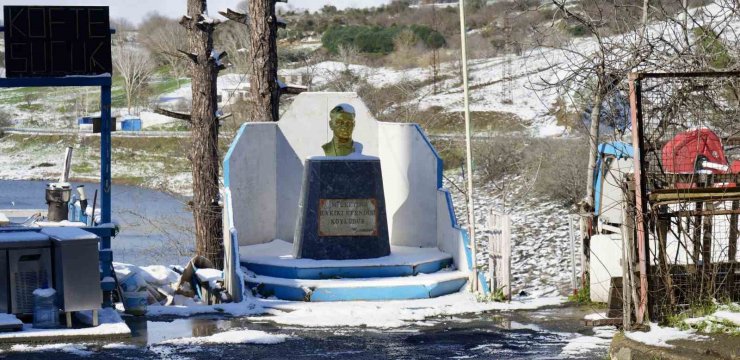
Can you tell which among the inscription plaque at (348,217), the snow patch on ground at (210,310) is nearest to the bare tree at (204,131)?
the inscription plaque at (348,217)

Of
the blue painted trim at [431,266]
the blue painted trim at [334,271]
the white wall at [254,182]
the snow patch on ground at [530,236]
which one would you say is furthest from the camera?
the snow patch on ground at [530,236]

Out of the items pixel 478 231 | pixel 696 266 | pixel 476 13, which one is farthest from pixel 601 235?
pixel 476 13

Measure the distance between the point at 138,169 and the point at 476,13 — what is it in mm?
27816

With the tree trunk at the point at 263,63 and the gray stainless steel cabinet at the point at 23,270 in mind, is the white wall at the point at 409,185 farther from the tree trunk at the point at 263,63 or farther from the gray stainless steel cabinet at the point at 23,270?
the gray stainless steel cabinet at the point at 23,270

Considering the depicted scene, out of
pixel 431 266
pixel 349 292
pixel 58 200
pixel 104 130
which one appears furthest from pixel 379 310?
pixel 58 200

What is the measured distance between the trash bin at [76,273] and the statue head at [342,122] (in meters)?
5.36

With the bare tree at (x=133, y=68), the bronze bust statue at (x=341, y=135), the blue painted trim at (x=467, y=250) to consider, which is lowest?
the blue painted trim at (x=467, y=250)

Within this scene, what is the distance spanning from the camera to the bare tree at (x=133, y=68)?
209ft

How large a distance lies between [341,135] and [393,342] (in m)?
4.96

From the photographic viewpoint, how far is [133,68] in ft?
219

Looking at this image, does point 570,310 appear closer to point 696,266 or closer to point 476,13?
point 696,266

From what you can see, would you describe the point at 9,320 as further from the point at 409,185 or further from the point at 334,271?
the point at 409,185

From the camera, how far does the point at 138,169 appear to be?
51375 mm

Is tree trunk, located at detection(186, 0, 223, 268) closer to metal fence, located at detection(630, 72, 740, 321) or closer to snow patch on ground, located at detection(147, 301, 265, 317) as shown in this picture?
snow patch on ground, located at detection(147, 301, 265, 317)
